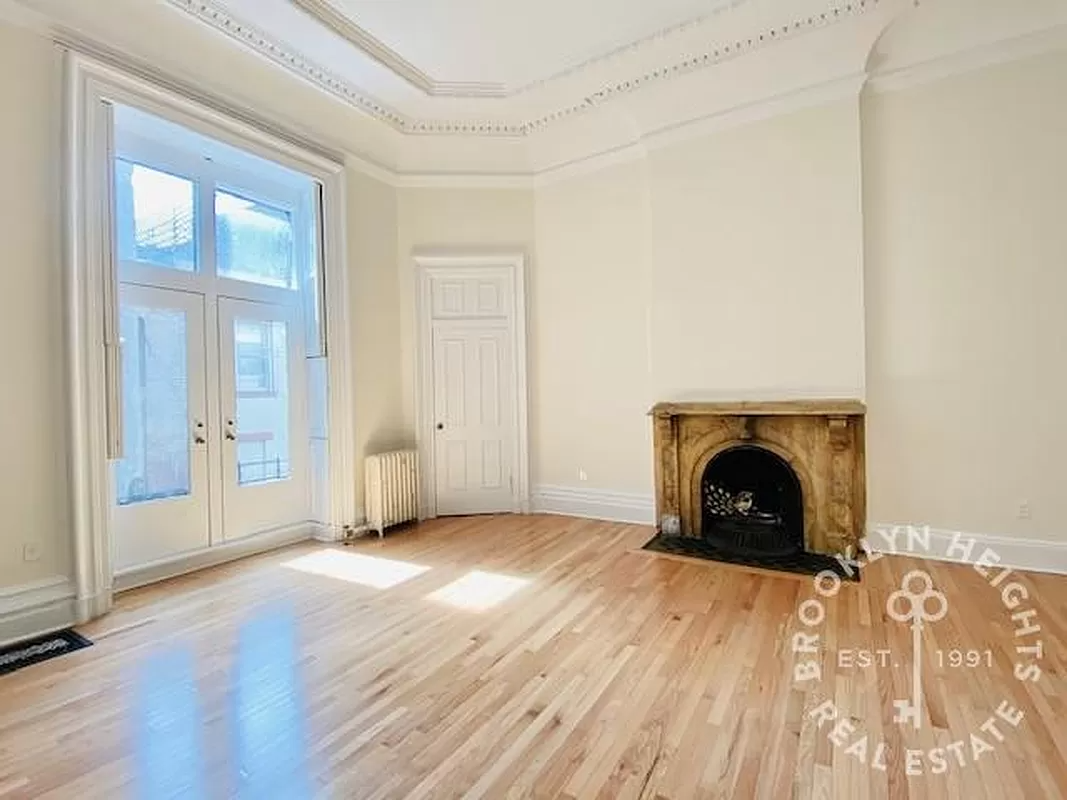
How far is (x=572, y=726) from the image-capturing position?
1936 mm

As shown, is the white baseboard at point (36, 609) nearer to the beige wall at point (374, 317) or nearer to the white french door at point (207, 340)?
the white french door at point (207, 340)

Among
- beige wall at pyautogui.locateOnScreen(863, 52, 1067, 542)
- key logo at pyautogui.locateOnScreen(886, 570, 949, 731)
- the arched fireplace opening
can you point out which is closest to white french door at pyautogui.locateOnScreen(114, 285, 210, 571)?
A: the arched fireplace opening

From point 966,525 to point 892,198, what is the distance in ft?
7.84

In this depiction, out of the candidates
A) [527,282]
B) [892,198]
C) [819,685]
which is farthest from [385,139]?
[819,685]

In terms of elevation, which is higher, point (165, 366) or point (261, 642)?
point (165, 366)

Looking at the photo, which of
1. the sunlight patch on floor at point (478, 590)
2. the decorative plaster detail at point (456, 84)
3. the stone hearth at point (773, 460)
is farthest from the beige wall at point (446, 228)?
the stone hearth at point (773, 460)

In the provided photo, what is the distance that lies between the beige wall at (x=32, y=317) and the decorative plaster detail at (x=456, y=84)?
95cm

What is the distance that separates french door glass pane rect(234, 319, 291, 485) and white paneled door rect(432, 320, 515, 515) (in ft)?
4.56

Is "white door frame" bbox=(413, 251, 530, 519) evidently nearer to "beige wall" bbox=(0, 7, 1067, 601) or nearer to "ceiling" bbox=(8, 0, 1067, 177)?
"beige wall" bbox=(0, 7, 1067, 601)

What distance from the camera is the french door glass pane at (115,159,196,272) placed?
3.56 metres

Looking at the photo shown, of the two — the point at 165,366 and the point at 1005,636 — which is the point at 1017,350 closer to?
the point at 1005,636

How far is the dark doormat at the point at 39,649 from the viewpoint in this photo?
2471 millimetres

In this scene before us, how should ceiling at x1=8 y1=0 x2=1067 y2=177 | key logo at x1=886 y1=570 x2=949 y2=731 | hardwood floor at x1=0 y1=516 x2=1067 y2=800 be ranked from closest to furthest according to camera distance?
hardwood floor at x1=0 y1=516 x2=1067 y2=800 → key logo at x1=886 y1=570 x2=949 y2=731 → ceiling at x1=8 y1=0 x2=1067 y2=177

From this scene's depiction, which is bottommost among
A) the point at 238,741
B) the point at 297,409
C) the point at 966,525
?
the point at 238,741
